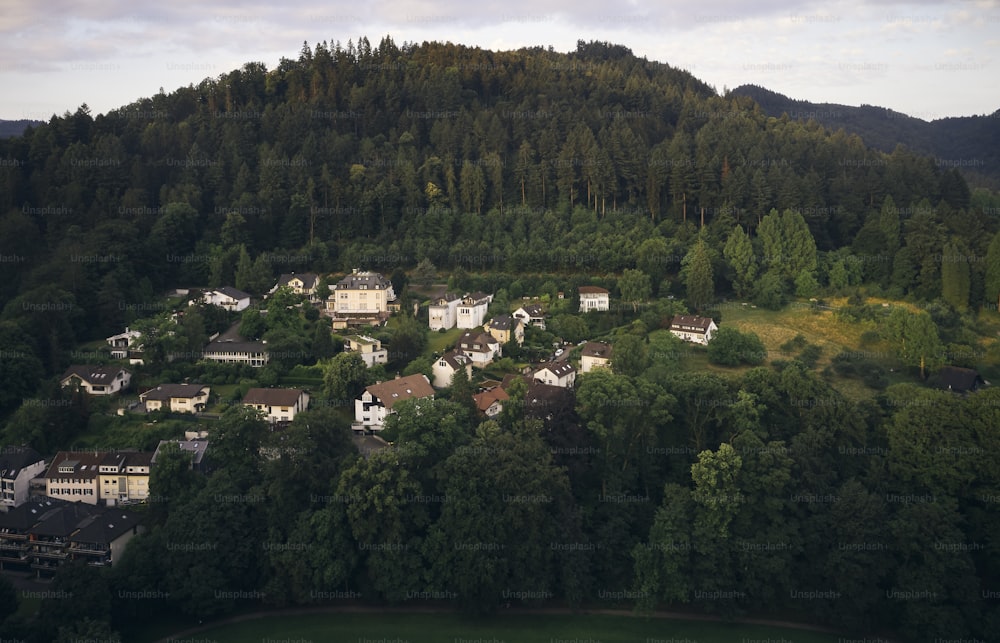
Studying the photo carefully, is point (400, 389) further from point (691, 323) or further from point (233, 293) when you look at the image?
point (233, 293)

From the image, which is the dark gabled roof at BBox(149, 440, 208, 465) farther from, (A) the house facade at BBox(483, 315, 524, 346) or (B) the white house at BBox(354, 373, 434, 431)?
(A) the house facade at BBox(483, 315, 524, 346)

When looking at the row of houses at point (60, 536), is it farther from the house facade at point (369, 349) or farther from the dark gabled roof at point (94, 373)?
the house facade at point (369, 349)

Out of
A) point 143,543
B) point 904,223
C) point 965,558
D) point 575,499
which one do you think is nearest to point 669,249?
point 904,223

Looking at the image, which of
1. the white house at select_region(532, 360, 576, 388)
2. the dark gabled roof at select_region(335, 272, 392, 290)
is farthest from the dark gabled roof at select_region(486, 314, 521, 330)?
the dark gabled roof at select_region(335, 272, 392, 290)

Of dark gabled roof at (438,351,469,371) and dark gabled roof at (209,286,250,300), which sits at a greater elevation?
dark gabled roof at (209,286,250,300)

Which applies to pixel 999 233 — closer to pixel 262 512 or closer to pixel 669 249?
pixel 669 249

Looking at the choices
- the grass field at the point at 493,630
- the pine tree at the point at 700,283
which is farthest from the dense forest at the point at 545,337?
the grass field at the point at 493,630

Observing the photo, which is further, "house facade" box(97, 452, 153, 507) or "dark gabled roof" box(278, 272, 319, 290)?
"dark gabled roof" box(278, 272, 319, 290)
